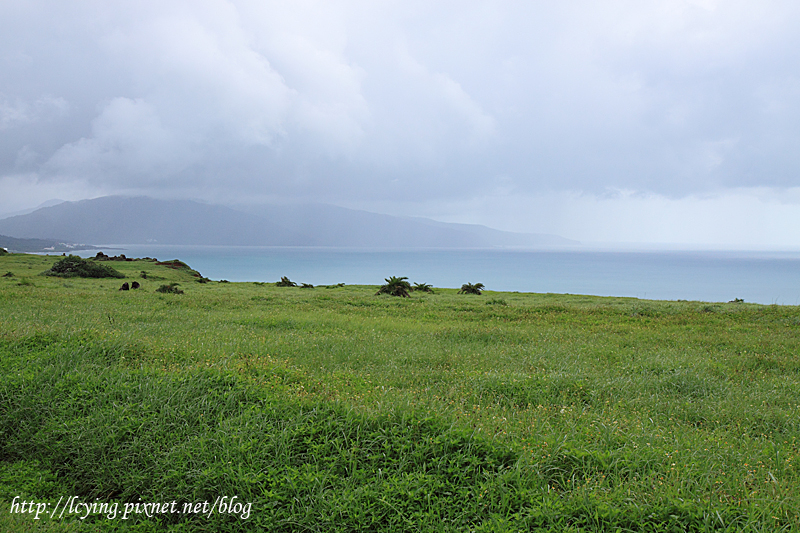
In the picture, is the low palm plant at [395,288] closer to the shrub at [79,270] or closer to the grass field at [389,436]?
the grass field at [389,436]

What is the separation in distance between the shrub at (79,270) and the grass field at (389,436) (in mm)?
31870

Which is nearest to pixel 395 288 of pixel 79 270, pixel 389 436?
pixel 389 436

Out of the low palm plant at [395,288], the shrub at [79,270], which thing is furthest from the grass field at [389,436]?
the shrub at [79,270]

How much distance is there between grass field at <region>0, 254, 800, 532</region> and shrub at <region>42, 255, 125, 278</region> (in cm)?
3187

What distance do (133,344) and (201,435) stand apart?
4386 mm

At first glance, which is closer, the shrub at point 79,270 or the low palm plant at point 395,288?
the low palm plant at point 395,288

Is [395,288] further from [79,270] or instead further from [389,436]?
[79,270]

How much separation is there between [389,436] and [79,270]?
42146 mm

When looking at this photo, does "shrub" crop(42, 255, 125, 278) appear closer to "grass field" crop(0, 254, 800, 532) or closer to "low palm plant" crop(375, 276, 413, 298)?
"low palm plant" crop(375, 276, 413, 298)

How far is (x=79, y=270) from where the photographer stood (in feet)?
121

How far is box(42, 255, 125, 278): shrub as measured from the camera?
36500 millimetres

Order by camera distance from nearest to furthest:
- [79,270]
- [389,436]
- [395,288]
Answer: [389,436]
[395,288]
[79,270]

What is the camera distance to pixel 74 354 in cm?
804

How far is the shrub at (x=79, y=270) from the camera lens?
36500 mm
